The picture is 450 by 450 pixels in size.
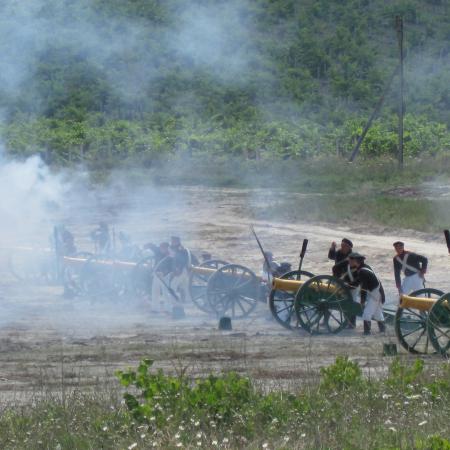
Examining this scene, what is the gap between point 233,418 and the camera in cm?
774

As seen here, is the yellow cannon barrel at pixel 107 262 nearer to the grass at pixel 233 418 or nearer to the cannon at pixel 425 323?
the cannon at pixel 425 323

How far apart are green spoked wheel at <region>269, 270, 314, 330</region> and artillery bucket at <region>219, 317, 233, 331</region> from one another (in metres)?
0.60

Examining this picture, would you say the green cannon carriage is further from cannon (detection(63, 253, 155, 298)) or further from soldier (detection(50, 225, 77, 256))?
soldier (detection(50, 225, 77, 256))

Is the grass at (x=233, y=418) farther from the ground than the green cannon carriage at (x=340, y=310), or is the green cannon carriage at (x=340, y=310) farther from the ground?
the green cannon carriage at (x=340, y=310)

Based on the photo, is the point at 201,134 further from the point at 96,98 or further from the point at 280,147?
the point at 96,98

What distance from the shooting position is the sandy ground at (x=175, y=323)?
1096 centimetres

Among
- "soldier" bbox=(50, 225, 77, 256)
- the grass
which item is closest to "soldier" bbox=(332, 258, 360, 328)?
the grass

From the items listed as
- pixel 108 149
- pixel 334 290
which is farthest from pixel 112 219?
pixel 334 290

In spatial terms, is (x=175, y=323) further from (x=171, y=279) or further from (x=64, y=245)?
(x=64, y=245)

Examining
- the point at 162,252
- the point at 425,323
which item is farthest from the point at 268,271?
the point at 425,323

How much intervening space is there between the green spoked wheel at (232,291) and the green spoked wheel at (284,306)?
1221mm

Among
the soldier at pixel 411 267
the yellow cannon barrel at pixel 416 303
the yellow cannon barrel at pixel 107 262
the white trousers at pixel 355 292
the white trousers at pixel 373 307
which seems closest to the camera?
the yellow cannon barrel at pixel 416 303

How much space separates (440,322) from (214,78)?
13.7 meters

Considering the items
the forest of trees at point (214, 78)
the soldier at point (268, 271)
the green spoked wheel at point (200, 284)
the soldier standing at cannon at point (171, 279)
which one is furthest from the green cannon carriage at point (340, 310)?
the forest of trees at point (214, 78)
